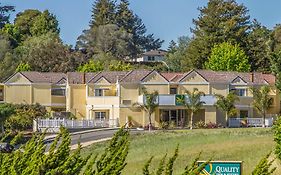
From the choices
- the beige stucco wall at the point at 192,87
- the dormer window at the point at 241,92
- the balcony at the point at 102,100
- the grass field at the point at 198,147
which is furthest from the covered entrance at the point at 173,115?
the grass field at the point at 198,147

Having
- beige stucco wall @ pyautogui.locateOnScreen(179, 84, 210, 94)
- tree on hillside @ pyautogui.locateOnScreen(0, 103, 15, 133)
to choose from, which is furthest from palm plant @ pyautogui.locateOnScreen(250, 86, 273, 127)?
tree on hillside @ pyautogui.locateOnScreen(0, 103, 15, 133)

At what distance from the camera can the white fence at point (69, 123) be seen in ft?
200

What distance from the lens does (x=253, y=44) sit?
319 ft

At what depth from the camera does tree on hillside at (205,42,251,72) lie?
8769 centimetres

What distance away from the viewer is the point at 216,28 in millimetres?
99500

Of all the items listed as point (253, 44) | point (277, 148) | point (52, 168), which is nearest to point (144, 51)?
point (253, 44)

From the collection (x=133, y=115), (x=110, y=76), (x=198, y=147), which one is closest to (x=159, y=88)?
(x=133, y=115)

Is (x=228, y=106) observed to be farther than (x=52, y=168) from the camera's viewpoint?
Yes

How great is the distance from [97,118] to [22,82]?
8267mm

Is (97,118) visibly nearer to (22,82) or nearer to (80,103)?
(80,103)

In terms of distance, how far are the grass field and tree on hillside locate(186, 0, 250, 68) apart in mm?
42990

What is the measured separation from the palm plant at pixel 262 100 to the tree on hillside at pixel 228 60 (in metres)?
22.8

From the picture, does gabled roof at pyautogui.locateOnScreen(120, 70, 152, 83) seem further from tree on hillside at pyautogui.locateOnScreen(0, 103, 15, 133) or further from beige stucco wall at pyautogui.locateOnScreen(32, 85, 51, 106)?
tree on hillside at pyautogui.locateOnScreen(0, 103, 15, 133)

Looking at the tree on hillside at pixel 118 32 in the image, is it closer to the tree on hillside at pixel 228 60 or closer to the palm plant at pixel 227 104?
the tree on hillside at pixel 228 60
